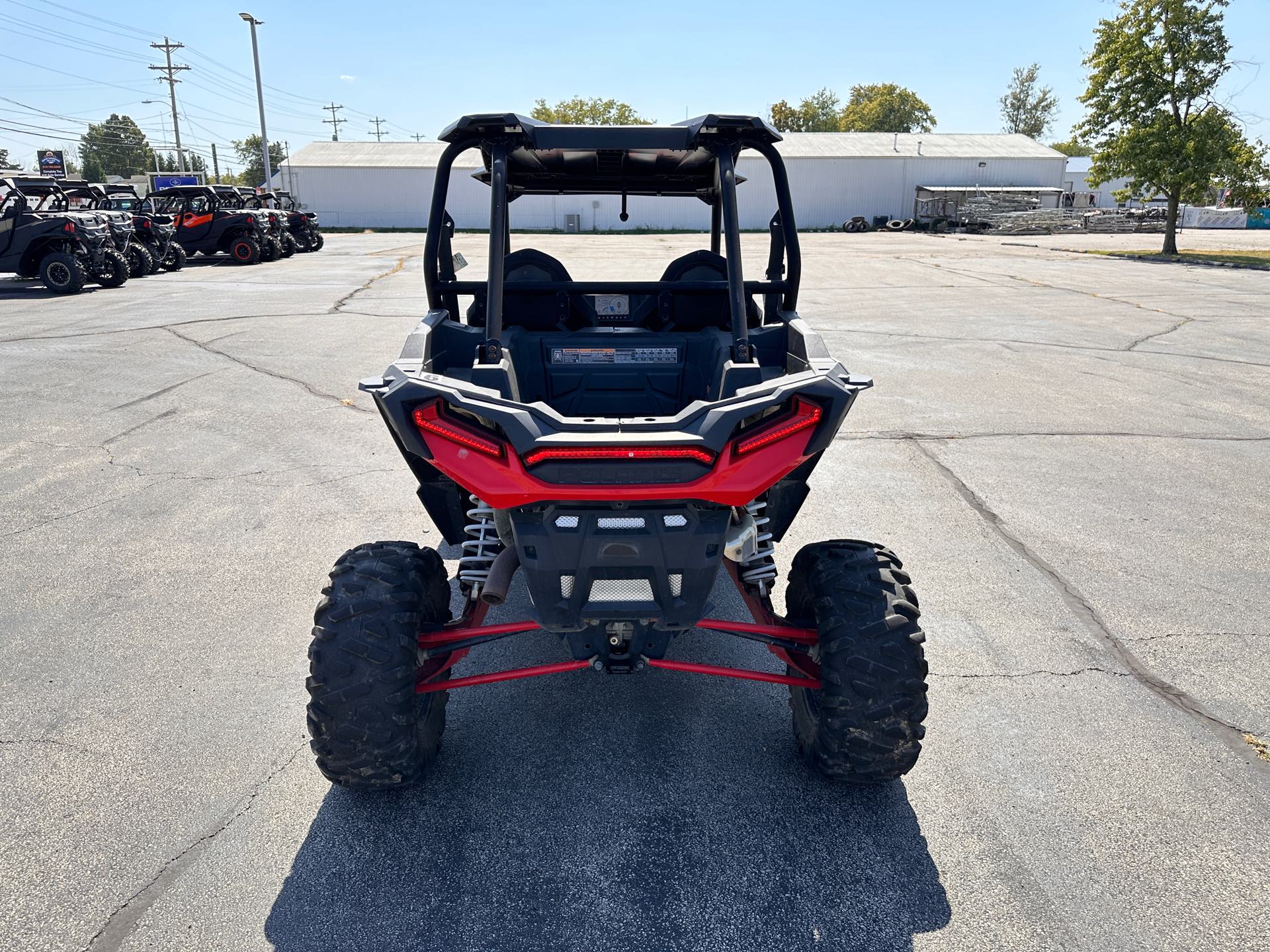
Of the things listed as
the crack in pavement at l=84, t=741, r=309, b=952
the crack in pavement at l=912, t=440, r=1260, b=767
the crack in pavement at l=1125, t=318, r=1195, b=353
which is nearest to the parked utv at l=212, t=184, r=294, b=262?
the crack in pavement at l=1125, t=318, r=1195, b=353

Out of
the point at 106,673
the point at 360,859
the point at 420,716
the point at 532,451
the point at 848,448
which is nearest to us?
the point at 532,451

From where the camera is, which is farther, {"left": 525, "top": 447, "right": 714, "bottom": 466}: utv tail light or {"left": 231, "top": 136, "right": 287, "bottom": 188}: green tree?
{"left": 231, "top": 136, "right": 287, "bottom": 188}: green tree

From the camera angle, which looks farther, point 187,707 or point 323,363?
point 323,363

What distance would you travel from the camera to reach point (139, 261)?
1980 cm

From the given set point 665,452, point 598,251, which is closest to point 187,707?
point 665,452

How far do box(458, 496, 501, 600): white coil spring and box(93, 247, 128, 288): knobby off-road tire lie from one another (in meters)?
17.8

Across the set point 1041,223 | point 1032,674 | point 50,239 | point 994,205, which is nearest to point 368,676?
point 1032,674

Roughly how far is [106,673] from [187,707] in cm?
55

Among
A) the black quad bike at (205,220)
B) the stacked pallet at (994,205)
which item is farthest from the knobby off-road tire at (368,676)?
the stacked pallet at (994,205)

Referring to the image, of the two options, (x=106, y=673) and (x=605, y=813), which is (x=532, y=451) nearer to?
(x=605, y=813)

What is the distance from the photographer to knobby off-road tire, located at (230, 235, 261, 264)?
23656 mm

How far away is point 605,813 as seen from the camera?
2.84 m

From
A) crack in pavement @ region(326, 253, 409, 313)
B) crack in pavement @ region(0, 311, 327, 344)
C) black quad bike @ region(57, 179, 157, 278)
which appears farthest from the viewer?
black quad bike @ region(57, 179, 157, 278)

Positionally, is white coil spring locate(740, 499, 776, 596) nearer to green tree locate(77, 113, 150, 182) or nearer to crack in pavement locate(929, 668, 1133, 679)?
crack in pavement locate(929, 668, 1133, 679)
